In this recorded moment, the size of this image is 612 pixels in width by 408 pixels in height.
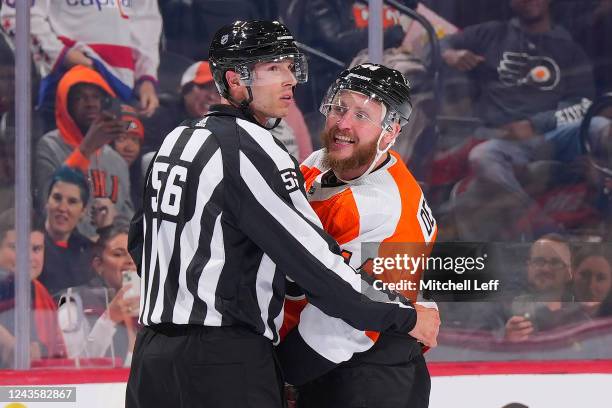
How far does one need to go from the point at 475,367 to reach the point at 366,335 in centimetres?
145

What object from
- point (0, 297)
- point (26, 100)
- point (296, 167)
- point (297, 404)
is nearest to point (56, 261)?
point (0, 297)

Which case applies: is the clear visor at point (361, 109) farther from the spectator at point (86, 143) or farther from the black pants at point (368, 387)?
the spectator at point (86, 143)

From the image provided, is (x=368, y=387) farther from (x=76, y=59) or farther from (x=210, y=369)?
(x=76, y=59)

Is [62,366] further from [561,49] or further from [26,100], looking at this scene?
[561,49]

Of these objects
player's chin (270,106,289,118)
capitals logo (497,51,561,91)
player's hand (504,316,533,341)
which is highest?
capitals logo (497,51,561,91)

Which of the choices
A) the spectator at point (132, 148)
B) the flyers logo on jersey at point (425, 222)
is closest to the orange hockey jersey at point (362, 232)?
the flyers logo on jersey at point (425, 222)

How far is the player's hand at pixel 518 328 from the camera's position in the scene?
3615 millimetres

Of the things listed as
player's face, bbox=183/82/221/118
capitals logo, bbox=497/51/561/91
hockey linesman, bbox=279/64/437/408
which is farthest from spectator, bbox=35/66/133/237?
hockey linesman, bbox=279/64/437/408

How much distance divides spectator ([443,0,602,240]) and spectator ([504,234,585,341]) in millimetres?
193

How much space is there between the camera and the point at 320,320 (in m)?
1.91

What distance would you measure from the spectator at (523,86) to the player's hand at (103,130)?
124cm

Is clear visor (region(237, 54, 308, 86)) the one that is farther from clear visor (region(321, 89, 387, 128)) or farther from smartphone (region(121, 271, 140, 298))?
smartphone (region(121, 271, 140, 298))

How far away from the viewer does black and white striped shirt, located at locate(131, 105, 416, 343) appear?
1.76 metres

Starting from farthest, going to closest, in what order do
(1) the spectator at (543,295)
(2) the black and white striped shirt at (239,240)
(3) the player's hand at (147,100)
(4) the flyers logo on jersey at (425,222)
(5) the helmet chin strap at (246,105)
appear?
(1) the spectator at (543,295) → (3) the player's hand at (147,100) → (4) the flyers logo on jersey at (425,222) → (5) the helmet chin strap at (246,105) → (2) the black and white striped shirt at (239,240)
